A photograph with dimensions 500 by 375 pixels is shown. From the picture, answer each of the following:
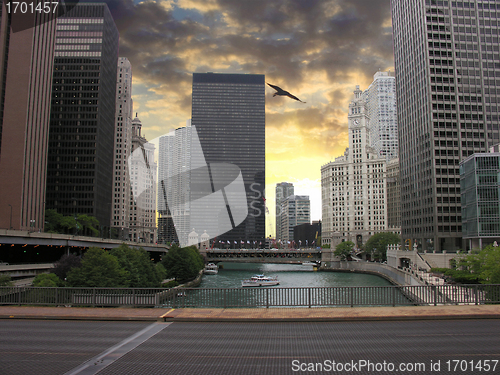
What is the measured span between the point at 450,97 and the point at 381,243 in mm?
63423

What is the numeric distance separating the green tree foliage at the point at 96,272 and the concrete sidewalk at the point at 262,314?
31388mm

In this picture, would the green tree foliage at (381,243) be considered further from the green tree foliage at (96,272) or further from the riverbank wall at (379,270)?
the green tree foliage at (96,272)

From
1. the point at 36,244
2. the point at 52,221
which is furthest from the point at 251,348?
the point at 52,221

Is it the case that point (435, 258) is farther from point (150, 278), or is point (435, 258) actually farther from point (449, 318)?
point (449, 318)

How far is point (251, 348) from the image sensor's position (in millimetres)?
16500

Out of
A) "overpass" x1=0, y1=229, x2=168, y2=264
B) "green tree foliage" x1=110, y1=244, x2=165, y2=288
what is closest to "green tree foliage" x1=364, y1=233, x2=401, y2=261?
"overpass" x1=0, y1=229, x2=168, y2=264

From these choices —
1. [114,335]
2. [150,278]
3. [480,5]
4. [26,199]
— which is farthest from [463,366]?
[480,5]

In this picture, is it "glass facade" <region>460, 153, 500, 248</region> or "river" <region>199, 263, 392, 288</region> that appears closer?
"glass facade" <region>460, 153, 500, 248</region>

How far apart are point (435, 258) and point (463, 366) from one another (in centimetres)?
10261

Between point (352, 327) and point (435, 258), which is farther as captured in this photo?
point (435, 258)

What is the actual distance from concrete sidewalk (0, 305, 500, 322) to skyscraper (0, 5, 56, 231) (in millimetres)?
98554

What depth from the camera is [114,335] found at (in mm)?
19203

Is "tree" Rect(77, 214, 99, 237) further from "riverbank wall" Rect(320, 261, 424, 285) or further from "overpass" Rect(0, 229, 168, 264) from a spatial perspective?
"riverbank wall" Rect(320, 261, 424, 285)

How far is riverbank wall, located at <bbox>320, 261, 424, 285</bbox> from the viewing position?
89863mm
